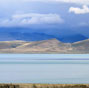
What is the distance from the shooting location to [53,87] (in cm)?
630

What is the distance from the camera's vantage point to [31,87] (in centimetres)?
633

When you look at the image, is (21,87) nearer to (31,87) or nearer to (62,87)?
(31,87)

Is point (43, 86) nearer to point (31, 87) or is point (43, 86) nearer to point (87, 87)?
point (31, 87)

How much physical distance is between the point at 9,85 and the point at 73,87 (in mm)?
1283

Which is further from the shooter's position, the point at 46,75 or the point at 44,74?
the point at 44,74

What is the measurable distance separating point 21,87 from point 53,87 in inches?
25.0

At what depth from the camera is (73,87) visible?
634cm

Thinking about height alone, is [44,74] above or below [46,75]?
above

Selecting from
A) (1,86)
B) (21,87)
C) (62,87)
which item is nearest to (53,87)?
(62,87)

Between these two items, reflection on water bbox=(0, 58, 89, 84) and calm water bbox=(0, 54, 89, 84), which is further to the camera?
calm water bbox=(0, 54, 89, 84)

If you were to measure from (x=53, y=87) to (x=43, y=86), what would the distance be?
20 centimetres

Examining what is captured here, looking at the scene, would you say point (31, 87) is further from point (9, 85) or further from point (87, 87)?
point (87, 87)

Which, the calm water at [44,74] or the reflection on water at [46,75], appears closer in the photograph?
the reflection on water at [46,75]

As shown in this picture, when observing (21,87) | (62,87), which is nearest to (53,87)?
(62,87)
